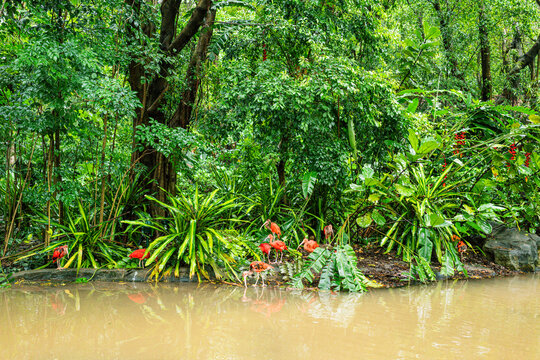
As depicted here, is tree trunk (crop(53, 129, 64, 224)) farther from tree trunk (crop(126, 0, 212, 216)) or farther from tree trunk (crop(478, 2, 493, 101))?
tree trunk (crop(478, 2, 493, 101))

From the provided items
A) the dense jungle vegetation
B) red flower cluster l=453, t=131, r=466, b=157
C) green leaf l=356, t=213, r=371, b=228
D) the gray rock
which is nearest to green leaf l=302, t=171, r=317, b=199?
the dense jungle vegetation

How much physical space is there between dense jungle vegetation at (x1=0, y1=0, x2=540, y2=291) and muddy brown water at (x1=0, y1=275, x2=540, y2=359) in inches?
21.0

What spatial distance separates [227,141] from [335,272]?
89.9 inches

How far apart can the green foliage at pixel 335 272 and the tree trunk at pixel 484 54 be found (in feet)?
26.8

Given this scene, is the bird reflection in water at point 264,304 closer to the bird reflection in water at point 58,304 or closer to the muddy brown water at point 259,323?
the muddy brown water at point 259,323

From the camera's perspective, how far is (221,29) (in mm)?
A: 5453

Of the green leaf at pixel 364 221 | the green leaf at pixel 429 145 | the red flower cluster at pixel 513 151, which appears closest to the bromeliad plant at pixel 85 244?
the green leaf at pixel 364 221

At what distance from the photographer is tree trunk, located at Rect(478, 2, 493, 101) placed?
9648 mm

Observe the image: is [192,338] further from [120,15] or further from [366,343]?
[120,15]

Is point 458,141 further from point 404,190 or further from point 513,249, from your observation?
point 513,249

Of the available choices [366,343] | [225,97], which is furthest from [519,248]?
[225,97]

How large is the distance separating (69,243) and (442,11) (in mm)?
10003

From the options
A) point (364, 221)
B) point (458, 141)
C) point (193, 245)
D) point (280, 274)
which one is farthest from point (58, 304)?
point (458, 141)

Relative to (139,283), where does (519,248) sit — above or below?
above
